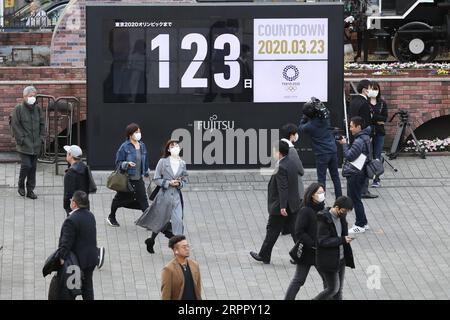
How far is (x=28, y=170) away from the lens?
19656 millimetres

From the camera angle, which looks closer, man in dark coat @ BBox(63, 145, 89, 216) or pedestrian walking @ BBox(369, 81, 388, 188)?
man in dark coat @ BBox(63, 145, 89, 216)

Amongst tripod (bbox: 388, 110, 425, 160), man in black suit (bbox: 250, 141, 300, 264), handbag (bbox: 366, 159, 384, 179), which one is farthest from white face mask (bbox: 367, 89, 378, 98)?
man in black suit (bbox: 250, 141, 300, 264)

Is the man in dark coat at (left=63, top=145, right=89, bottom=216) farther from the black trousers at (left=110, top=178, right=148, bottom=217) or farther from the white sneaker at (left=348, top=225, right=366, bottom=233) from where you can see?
the white sneaker at (left=348, top=225, right=366, bottom=233)

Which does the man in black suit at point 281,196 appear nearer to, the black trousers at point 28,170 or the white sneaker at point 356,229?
the white sneaker at point 356,229

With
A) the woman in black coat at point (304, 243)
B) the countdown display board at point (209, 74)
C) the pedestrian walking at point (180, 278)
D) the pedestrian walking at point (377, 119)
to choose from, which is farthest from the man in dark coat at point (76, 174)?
the pedestrian walking at point (377, 119)

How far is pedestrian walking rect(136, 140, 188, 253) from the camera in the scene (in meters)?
17.0

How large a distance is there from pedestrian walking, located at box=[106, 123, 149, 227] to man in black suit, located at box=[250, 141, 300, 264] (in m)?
2.04

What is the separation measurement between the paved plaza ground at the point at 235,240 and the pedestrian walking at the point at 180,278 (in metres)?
2.63

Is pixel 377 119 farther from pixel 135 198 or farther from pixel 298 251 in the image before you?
pixel 298 251

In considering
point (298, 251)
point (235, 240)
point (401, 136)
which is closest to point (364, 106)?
point (401, 136)

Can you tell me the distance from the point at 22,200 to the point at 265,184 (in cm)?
355

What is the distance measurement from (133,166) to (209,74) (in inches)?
138

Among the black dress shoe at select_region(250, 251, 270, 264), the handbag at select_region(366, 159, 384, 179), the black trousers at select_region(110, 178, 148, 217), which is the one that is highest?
the handbag at select_region(366, 159, 384, 179)

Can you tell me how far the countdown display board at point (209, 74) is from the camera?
20.8 meters
